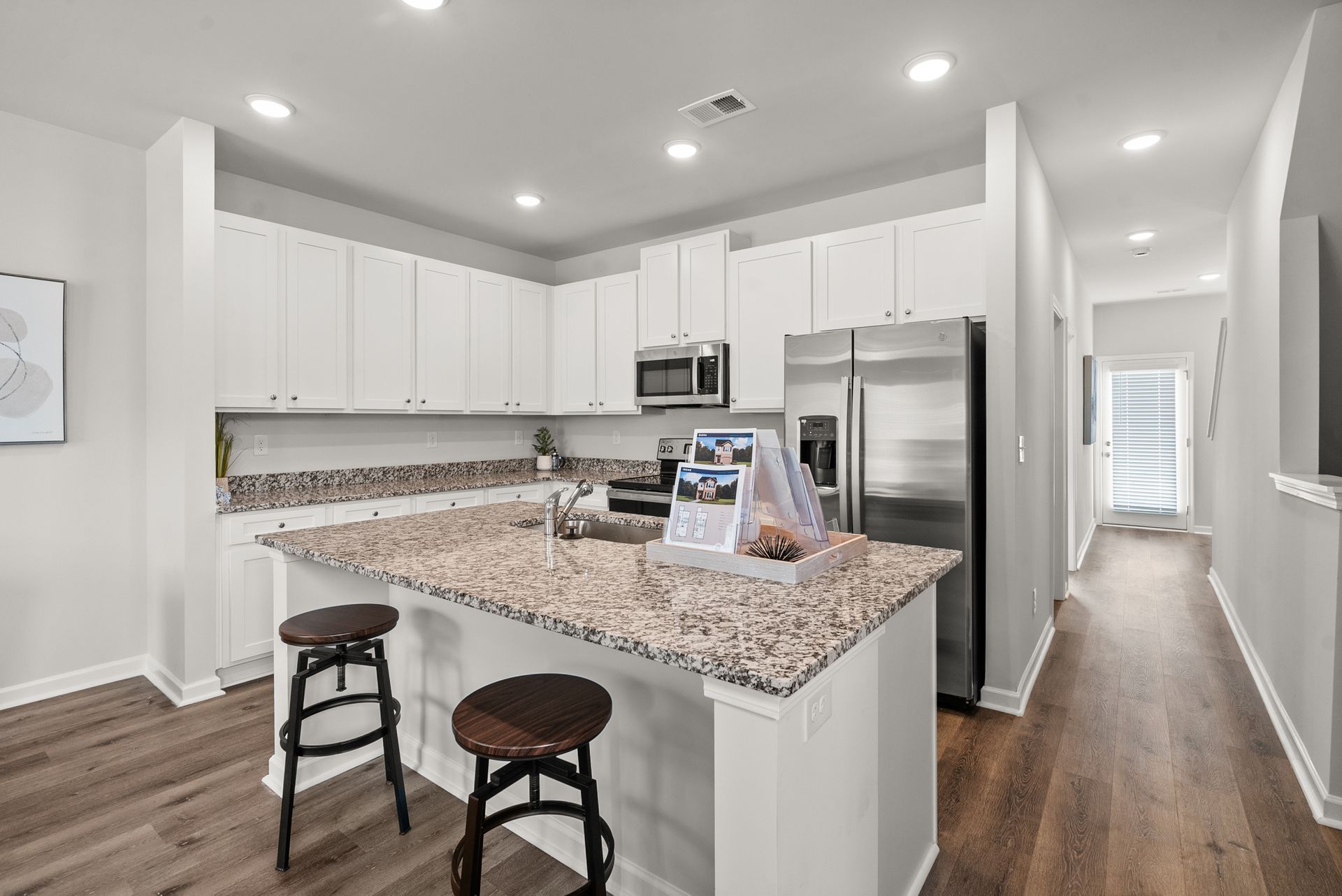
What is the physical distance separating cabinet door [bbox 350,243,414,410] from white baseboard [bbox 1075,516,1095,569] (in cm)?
564

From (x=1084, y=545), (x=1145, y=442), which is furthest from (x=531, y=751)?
(x=1145, y=442)

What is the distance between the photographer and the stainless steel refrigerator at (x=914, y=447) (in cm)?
282

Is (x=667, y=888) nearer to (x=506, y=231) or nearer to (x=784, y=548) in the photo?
(x=784, y=548)

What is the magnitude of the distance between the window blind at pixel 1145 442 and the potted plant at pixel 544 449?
6.75 metres

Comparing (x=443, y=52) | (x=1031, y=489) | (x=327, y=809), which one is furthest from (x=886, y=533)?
(x=443, y=52)

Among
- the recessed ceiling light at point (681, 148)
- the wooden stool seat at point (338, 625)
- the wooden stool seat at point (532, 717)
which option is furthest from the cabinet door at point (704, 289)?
the wooden stool seat at point (532, 717)

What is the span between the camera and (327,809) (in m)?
2.10

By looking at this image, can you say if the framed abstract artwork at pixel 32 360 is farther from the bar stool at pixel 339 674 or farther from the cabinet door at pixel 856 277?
the cabinet door at pixel 856 277

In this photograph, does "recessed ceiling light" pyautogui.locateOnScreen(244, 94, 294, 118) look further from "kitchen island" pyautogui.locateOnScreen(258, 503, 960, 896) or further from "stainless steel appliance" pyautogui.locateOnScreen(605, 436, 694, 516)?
"stainless steel appliance" pyautogui.locateOnScreen(605, 436, 694, 516)

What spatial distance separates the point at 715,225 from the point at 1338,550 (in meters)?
3.59

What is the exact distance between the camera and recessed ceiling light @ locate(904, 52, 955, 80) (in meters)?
2.41

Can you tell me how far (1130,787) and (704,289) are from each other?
3206 mm

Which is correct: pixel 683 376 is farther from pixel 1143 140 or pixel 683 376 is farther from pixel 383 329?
pixel 1143 140

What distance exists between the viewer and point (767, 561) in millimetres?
1539
